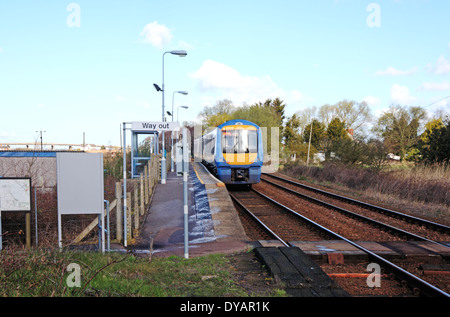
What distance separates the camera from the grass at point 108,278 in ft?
14.2

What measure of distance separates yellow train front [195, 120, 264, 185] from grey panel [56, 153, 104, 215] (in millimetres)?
10137

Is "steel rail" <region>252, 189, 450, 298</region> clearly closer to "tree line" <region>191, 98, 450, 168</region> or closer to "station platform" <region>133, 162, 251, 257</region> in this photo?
"station platform" <region>133, 162, 251, 257</region>

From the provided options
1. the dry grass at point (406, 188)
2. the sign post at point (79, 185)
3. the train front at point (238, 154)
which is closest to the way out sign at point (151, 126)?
the sign post at point (79, 185)

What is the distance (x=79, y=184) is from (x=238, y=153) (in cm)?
1064

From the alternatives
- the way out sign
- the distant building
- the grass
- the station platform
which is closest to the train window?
the station platform

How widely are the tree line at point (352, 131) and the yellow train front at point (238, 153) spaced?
10.6 metres

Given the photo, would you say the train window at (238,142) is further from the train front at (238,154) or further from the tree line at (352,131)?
the tree line at (352,131)

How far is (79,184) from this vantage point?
24.3 feet

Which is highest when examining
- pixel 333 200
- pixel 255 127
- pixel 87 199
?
pixel 255 127

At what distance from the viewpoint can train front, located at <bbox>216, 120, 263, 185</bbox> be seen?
1739 cm

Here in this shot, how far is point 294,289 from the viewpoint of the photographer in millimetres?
4828

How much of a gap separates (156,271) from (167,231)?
395 cm
